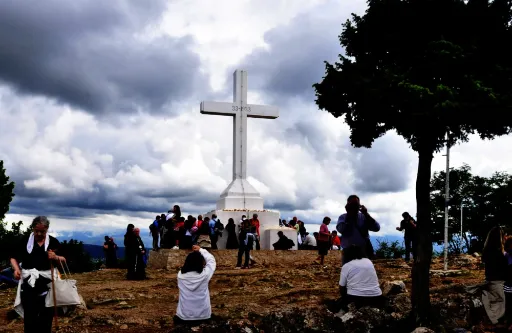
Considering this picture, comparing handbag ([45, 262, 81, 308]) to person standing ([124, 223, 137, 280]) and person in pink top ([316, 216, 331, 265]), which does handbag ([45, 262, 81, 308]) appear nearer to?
person standing ([124, 223, 137, 280])

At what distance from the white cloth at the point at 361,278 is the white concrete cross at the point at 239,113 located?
631 inches

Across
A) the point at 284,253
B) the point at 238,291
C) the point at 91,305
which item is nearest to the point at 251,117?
the point at 284,253

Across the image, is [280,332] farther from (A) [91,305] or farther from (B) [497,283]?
(A) [91,305]

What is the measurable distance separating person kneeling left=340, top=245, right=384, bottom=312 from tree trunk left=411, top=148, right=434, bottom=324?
849 mm

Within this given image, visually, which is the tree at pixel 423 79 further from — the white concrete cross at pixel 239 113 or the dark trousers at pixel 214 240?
the white concrete cross at pixel 239 113

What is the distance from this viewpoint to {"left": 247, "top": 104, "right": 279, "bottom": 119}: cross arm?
24828mm

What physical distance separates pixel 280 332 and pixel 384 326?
1.74 metres

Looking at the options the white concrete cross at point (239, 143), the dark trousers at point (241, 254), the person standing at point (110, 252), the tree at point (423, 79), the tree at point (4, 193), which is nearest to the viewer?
the tree at point (423, 79)

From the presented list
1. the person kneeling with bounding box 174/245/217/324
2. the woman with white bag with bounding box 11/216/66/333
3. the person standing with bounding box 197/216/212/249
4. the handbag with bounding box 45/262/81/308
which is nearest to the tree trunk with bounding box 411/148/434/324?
the person kneeling with bounding box 174/245/217/324

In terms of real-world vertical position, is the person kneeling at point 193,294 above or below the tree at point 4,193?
below

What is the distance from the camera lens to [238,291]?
44.9 feet

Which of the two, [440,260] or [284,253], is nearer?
[440,260]

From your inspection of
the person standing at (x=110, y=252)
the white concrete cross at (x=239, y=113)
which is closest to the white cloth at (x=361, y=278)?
the white concrete cross at (x=239, y=113)

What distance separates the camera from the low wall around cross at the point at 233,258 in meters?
19.2
